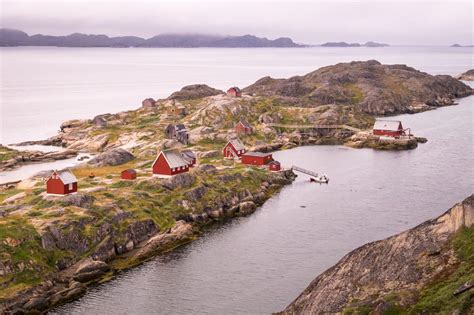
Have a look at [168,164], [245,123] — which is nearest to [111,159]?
[168,164]

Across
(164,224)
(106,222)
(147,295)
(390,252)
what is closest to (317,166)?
(164,224)

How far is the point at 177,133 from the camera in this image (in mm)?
142625

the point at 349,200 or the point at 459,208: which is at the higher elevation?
the point at 459,208

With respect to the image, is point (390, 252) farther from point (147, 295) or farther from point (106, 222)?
point (106, 222)

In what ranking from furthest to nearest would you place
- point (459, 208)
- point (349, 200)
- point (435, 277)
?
point (349, 200)
point (459, 208)
point (435, 277)

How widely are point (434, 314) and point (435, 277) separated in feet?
18.3

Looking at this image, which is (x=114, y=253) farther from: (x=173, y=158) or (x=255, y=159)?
(x=255, y=159)

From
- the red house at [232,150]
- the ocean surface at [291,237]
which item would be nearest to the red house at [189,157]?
the red house at [232,150]

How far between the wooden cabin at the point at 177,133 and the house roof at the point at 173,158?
38.5m

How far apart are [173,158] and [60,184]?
23253 mm

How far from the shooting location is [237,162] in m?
125

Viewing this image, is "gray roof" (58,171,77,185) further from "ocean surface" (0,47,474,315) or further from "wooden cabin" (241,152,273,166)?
"wooden cabin" (241,152,273,166)

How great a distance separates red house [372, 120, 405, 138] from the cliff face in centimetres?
11767

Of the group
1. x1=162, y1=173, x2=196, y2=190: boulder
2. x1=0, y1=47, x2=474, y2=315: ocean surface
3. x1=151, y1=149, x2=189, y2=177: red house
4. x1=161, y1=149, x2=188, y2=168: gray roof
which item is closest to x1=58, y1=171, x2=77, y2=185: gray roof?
x1=162, y1=173, x2=196, y2=190: boulder
